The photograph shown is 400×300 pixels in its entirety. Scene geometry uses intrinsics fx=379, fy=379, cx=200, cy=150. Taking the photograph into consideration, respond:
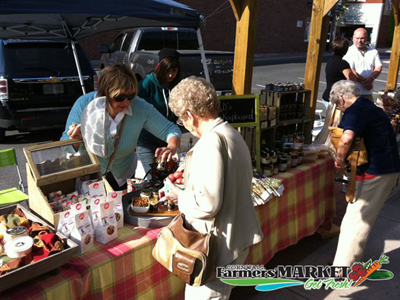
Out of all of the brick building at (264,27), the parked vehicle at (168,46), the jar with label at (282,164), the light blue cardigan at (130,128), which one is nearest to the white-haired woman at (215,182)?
the light blue cardigan at (130,128)

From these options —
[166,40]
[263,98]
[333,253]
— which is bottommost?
[333,253]

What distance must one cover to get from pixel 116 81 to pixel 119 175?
32.0 inches

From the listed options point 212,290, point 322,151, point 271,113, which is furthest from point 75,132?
point 322,151

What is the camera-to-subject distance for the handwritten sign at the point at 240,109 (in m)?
3.29

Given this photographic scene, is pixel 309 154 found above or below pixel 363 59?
below

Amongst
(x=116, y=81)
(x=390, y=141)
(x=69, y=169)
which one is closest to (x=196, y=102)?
(x=116, y=81)

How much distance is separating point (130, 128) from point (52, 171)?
2.15 feet

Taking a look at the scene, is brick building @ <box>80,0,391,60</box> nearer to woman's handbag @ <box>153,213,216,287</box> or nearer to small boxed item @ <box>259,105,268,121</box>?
small boxed item @ <box>259,105,268,121</box>

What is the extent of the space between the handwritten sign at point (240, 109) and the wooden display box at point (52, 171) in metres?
1.27

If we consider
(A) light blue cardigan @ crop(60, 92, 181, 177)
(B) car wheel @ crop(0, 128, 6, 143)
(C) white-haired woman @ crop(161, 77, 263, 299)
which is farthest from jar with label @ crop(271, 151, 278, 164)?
(B) car wheel @ crop(0, 128, 6, 143)

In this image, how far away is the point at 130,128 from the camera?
9.11 feet

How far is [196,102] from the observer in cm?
186

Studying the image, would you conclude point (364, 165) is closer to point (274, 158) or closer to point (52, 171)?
point (274, 158)

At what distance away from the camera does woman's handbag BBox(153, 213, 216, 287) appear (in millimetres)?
1845
